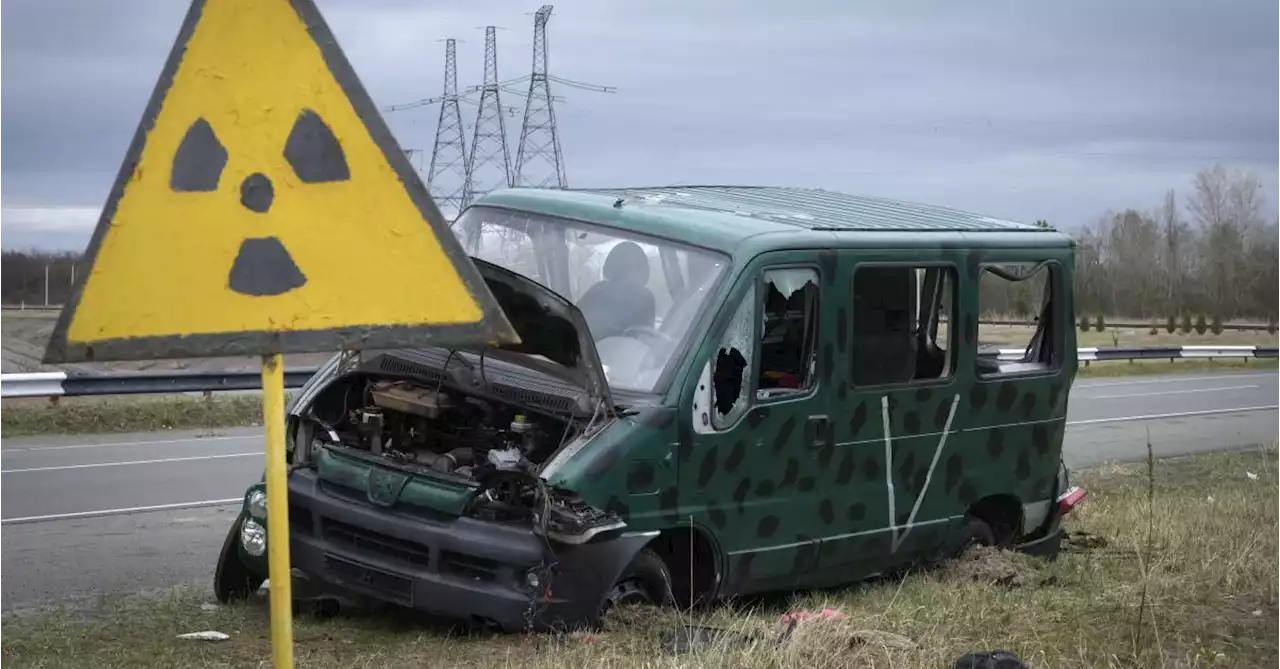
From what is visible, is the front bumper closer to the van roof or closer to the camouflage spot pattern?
the camouflage spot pattern

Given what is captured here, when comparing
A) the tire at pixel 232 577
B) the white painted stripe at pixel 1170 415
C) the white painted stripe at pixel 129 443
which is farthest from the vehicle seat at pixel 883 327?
the white painted stripe at pixel 1170 415

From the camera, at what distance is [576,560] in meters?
5.91

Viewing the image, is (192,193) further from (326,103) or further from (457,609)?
(457,609)

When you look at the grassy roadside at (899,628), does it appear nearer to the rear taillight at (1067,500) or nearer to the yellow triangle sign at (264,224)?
the rear taillight at (1067,500)

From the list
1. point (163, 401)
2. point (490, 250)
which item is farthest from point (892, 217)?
point (163, 401)

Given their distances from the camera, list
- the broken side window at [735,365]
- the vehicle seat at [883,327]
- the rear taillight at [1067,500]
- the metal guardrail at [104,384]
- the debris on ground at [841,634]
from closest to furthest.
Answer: the debris on ground at [841,634]
the broken side window at [735,365]
the vehicle seat at [883,327]
the rear taillight at [1067,500]
the metal guardrail at [104,384]

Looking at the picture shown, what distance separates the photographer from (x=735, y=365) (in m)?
6.66

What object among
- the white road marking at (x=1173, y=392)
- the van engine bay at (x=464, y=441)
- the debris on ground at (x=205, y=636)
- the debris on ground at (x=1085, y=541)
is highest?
the van engine bay at (x=464, y=441)

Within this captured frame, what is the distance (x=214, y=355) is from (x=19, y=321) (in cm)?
2578

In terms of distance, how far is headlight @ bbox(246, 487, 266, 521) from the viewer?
21.1 ft

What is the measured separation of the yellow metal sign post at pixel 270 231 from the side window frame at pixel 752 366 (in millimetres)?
3023

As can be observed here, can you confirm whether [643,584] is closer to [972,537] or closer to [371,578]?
[371,578]

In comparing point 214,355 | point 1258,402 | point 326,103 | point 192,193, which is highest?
point 326,103

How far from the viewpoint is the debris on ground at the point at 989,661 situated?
5.10 meters
